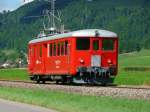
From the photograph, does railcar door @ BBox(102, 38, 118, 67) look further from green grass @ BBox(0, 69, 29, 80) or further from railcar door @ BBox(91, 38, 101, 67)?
green grass @ BBox(0, 69, 29, 80)

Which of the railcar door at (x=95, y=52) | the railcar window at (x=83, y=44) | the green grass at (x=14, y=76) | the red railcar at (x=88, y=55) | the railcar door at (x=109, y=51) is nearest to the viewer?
the red railcar at (x=88, y=55)

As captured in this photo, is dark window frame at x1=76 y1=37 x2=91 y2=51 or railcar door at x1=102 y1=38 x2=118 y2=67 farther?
railcar door at x1=102 y1=38 x2=118 y2=67

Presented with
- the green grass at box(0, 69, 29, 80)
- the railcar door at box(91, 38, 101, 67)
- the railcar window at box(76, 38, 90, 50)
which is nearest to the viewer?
the railcar door at box(91, 38, 101, 67)

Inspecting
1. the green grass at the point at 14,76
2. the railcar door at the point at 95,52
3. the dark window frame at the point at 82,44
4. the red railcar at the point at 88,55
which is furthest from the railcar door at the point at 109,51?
the green grass at the point at 14,76

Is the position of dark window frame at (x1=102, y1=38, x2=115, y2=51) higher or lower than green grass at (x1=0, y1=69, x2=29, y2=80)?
higher

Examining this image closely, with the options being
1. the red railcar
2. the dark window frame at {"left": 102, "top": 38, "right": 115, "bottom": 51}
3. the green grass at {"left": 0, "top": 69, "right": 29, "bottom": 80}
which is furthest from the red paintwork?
the green grass at {"left": 0, "top": 69, "right": 29, "bottom": 80}

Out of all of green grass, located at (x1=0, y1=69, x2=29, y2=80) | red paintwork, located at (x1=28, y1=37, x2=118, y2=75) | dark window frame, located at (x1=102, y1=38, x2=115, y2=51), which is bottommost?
green grass, located at (x1=0, y1=69, x2=29, y2=80)

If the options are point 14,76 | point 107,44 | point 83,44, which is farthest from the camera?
point 14,76

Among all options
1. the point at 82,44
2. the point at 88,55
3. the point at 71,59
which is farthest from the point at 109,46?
the point at 71,59

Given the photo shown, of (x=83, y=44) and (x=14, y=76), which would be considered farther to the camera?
(x=14, y=76)

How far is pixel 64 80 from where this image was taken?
36.3 m

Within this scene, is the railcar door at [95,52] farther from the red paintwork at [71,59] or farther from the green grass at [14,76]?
the green grass at [14,76]

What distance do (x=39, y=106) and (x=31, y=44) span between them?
2230 centimetres

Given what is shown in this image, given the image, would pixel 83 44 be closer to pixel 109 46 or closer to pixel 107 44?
pixel 107 44
